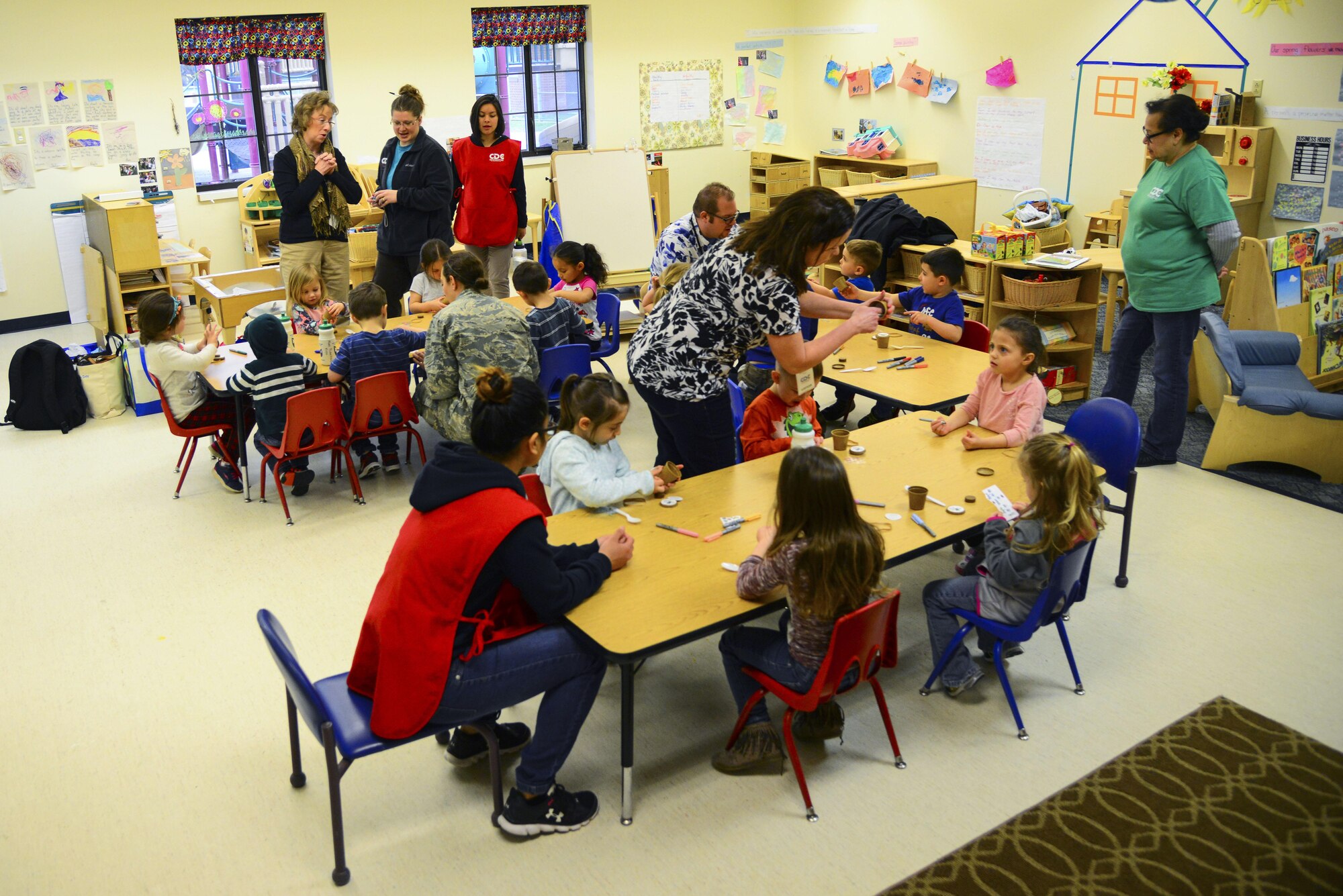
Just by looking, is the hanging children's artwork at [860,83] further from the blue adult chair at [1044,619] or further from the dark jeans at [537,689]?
the dark jeans at [537,689]

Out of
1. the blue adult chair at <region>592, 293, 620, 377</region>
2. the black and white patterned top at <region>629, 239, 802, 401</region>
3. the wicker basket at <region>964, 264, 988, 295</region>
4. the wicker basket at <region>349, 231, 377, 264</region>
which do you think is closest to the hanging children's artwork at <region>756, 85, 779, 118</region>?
the wicker basket at <region>349, 231, 377, 264</region>

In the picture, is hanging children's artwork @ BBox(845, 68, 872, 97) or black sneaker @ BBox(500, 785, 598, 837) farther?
hanging children's artwork @ BBox(845, 68, 872, 97)

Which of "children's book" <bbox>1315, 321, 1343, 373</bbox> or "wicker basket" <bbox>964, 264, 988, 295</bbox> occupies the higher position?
"wicker basket" <bbox>964, 264, 988, 295</bbox>

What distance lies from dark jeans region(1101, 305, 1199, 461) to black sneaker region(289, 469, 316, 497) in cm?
408

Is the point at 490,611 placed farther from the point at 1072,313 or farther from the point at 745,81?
the point at 745,81

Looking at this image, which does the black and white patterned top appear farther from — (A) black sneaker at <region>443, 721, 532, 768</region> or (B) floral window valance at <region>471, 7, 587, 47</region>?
(B) floral window valance at <region>471, 7, 587, 47</region>

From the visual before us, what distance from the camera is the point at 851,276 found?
233 inches

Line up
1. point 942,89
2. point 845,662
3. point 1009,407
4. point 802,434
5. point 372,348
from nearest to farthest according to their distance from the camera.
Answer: point 845,662 < point 802,434 < point 1009,407 < point 372,348 < point 942,89

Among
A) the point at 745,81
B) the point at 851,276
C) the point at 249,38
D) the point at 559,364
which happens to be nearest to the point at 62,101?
the point at 249,38

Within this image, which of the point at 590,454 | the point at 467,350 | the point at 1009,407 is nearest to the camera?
the point at 590,454

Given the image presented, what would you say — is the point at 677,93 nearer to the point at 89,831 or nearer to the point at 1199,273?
the point at 1199,273

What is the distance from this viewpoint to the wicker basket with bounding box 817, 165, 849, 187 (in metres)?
10.2

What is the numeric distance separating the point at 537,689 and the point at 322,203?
447cm

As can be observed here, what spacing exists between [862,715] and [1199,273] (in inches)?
121
